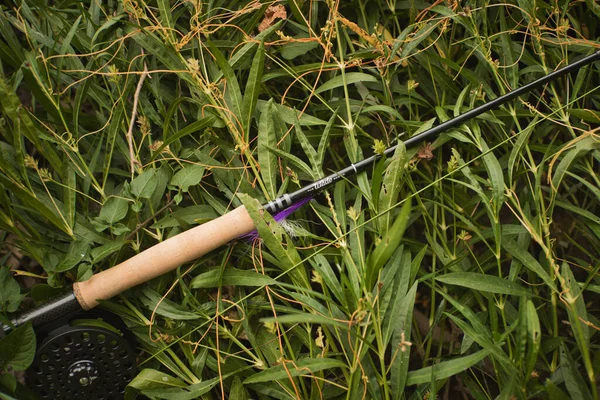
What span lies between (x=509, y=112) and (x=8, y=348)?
1.18 metres

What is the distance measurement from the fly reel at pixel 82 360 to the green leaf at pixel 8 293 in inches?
3.1

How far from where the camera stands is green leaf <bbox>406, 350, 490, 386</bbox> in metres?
1.04

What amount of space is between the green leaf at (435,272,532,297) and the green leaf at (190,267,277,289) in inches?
15.2

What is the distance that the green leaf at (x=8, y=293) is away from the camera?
1177 millimetres

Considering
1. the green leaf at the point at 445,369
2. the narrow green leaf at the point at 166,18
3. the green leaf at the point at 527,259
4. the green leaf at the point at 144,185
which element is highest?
the narrow green leaf at the point at 166,18

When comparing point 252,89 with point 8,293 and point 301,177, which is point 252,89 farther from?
point 8,293

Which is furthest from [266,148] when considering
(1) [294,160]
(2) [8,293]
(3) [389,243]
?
(2) [8,293]

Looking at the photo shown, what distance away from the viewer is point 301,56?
1365 millimetres

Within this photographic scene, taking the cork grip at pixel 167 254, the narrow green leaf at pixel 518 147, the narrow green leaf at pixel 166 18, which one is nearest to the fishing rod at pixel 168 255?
the cork grip at pixel 167 254

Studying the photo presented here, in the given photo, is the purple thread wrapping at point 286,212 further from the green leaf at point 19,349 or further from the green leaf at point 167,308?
the green leaf at point 19,349

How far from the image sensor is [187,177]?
1.20m

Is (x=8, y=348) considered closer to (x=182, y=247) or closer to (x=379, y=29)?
(x=182, y=247)

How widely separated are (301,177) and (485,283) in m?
0.46

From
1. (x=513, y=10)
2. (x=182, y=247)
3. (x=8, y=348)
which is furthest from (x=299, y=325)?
(x=513, y=10)
